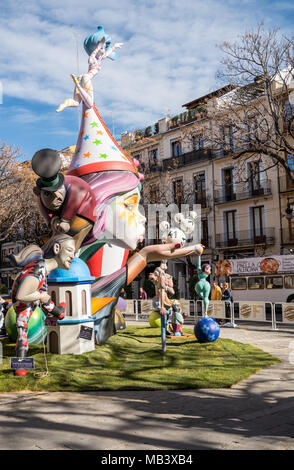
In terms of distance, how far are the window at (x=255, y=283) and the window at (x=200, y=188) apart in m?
12.6

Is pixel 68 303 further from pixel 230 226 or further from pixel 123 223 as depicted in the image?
pixel 230 226

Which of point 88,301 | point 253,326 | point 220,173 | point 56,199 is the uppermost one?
point 220,173

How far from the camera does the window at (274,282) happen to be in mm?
20944

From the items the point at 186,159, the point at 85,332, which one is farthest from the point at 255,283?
the point at 186,159

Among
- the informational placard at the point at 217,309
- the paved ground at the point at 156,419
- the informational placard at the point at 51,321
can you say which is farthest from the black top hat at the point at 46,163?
the informational placard at the point at 217,309

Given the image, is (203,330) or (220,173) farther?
(220,173)

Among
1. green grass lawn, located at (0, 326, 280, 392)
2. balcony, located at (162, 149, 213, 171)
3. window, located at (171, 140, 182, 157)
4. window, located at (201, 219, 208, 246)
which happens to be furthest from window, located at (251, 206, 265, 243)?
green grass lawn, located at (0, 326, 280, 392)

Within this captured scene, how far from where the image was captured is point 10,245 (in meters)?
50.7

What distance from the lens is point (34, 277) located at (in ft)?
23.5

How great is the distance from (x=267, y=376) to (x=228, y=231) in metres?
25.6

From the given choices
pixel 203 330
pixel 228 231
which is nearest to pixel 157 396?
pixel 203 330

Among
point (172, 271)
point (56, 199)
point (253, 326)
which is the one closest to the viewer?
point (56, 199)

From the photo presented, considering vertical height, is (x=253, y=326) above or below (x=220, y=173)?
below

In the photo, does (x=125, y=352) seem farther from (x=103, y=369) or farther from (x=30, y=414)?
(x=30, y=414)
